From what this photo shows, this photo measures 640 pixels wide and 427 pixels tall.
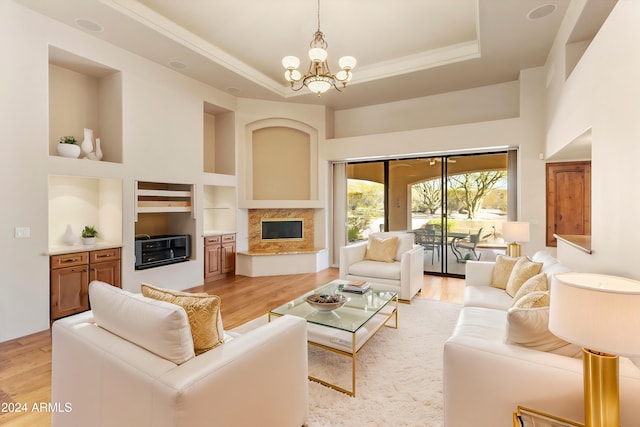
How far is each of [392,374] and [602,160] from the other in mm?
2346

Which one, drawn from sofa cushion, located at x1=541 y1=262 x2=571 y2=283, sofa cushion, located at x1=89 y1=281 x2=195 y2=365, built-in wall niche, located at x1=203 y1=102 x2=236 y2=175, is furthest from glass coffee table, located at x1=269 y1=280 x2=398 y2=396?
built-in wall niche, located at x1=203 y1=102 x2=236 y2=175

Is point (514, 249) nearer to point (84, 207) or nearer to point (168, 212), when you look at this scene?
point (168, 212)

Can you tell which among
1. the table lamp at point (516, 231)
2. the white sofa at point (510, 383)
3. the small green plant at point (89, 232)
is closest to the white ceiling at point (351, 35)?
the table lamp at point (516, 231)

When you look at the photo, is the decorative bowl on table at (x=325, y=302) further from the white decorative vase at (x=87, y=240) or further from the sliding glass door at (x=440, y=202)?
the sliding glass door at (x=440, y=202)

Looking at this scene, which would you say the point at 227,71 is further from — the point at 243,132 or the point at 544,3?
the point at 544,3

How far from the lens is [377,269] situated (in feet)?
15.0

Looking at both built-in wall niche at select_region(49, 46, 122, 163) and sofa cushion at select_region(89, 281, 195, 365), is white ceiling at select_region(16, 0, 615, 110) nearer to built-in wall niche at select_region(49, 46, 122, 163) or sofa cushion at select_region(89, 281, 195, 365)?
built-in wall niche at select_region(49, 46, 122, 163)

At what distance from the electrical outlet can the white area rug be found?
8.32ft

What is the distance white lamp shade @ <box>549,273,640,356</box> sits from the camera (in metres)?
1.15

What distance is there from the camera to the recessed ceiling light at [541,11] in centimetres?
333

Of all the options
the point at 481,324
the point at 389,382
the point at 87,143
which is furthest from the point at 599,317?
the point at 87,143

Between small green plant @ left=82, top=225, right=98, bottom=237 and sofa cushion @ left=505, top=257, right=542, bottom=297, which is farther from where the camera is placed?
small green plant @ left=82, top=225, right=98, bottom=237

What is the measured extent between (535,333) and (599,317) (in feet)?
1.84

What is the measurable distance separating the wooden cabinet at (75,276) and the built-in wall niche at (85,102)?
136cm
